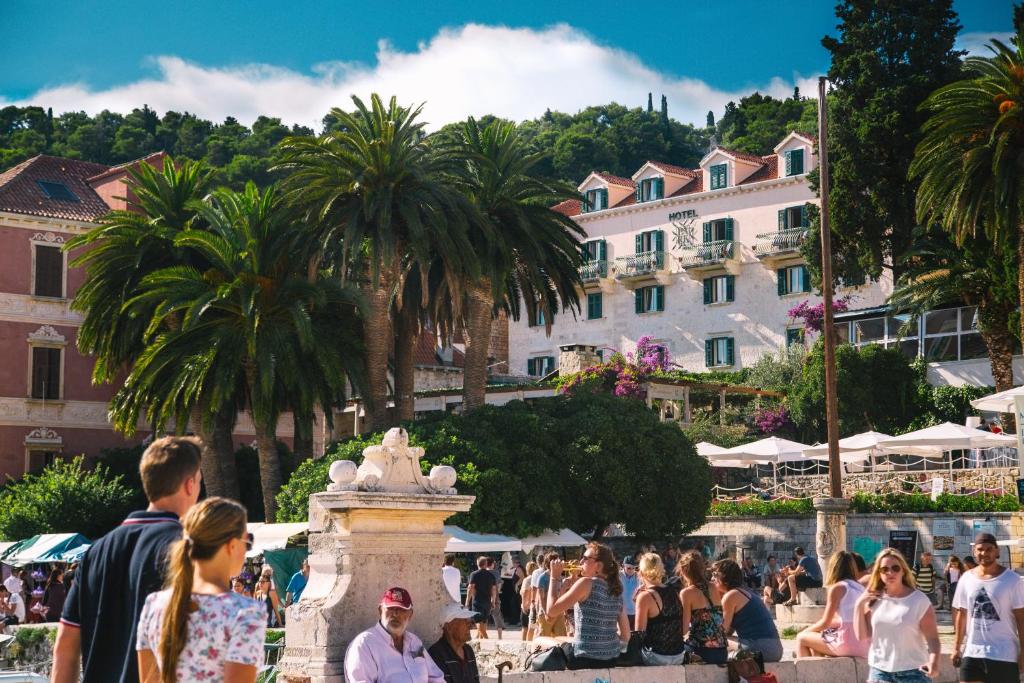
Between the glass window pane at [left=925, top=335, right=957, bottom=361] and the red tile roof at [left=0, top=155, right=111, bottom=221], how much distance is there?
28.4 m

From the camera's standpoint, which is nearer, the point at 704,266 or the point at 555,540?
the point at 555,540

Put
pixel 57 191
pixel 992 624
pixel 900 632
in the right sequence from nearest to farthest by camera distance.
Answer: pixel 900 632 → pixel 992 624 → pixel 57 191

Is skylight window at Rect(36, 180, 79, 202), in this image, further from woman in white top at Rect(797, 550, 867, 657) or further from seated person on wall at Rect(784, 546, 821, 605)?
woman in white top at Rect(797, 550, 867, 657)

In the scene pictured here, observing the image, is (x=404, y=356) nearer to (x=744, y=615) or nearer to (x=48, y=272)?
(x=48, y=272)

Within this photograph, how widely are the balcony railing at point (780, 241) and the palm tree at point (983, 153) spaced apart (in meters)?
18.5

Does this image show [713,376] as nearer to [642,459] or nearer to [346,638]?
[642,459]

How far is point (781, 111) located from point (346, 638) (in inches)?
2749

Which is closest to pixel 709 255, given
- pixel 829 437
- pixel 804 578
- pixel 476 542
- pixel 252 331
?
pixel 252 331

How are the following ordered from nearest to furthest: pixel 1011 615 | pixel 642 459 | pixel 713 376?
pixel 1011 615 < pixel 642 459 < pixel 713 376

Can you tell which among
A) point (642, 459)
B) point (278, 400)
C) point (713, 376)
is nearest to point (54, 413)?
point (278, 400)

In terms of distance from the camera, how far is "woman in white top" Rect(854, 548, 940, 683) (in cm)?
905

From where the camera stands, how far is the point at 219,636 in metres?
4.71

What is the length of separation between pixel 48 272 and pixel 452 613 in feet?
122

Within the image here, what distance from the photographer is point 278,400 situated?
35906 mm
